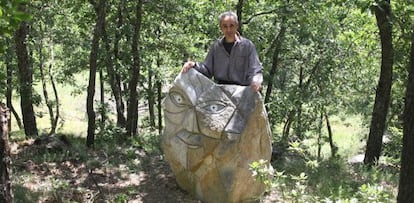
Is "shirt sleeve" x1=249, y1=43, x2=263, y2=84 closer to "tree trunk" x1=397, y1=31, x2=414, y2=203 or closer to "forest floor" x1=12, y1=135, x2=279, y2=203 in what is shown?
"forest floor" x1=12, y1=135, x2=279, y2=203

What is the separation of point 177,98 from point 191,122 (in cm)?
45

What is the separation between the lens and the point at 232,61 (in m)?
7.21

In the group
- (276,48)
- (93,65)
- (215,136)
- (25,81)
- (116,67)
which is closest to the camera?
(215,136)

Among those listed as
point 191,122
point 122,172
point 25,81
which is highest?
point 25,81

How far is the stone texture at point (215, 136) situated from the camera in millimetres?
6816

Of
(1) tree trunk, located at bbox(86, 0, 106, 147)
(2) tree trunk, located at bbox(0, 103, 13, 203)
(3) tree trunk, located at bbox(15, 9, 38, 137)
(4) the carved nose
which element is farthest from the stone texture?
(3) tree trunk, located at bbox(15, 9, 38, 137)

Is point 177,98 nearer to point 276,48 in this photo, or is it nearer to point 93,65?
point 93,65

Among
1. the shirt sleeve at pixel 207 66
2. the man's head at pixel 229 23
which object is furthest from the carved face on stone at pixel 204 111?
the man's head at pixel 229 23

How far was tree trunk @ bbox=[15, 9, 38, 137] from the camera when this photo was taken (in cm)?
1002

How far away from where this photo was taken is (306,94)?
15.3 m

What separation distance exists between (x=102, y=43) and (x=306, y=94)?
6.85m

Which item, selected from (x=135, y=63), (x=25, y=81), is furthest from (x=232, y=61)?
(x=25, y=81)

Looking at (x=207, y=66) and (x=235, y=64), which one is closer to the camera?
(x=235, y=64)

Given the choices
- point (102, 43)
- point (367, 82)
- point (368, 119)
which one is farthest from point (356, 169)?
point (368, 119)
